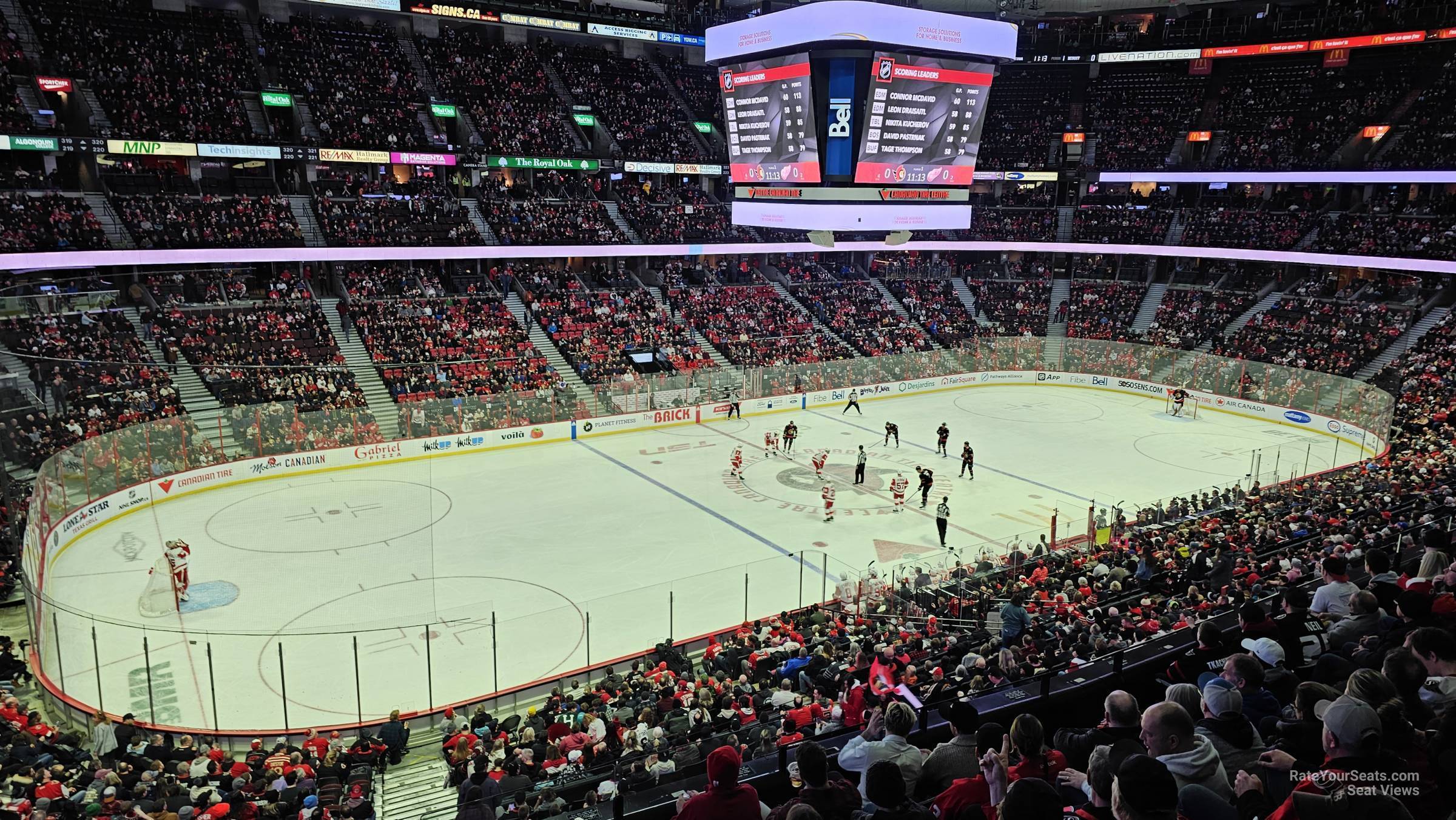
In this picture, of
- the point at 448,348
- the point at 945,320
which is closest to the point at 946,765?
the point at 448,348

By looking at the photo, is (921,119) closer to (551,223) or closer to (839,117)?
(839,117)

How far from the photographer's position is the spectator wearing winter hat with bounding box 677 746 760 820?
179 inches

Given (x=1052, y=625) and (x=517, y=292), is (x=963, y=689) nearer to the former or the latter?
(x=1052, y=625)

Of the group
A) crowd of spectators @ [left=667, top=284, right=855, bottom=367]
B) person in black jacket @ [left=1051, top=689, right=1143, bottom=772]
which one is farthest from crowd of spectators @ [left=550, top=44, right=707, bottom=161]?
person in black jacket @ [left=1051, top=689, right=1143, bottom=772]

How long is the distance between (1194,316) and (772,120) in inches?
1099

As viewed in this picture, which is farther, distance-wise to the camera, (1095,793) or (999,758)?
(999,758)

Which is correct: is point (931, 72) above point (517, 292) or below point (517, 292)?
above

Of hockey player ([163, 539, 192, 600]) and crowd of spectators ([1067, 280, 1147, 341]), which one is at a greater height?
crowd of spectators ([1067, 280, 1147, 341])

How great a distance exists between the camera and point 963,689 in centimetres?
848

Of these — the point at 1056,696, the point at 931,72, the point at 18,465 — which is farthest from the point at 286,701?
the point at 931,72

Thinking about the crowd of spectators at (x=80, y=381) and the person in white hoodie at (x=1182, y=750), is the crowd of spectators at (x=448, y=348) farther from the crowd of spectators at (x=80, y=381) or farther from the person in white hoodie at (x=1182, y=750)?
the person in white hoodie at (x=1182, y=750)

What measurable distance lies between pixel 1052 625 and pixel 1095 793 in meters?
8.34

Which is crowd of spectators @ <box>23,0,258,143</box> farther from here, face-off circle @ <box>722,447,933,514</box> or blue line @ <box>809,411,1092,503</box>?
blue line @ <box>809,411,1092,503</box>

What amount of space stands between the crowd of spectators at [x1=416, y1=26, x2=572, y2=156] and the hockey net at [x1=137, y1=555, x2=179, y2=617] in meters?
28.5
